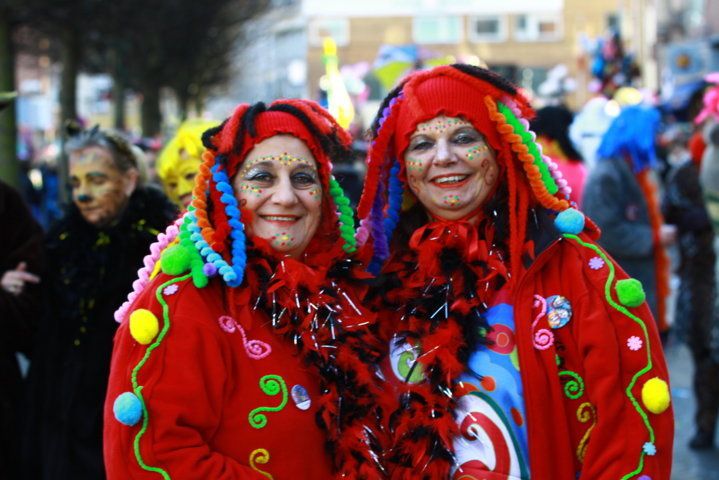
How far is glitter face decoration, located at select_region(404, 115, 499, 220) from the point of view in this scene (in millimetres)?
2740

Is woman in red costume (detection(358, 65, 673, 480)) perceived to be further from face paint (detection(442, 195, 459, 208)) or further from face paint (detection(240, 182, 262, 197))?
face paint (detection(240, 182, 262, 197))

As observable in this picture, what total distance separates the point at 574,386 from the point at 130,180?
2330mm

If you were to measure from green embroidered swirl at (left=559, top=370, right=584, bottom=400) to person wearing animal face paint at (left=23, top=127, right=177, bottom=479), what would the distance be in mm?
1994

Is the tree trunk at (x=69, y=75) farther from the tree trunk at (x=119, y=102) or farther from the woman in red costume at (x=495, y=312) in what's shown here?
the woman in red costume at (x=495, y=312)

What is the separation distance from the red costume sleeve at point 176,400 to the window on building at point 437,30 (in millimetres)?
41114

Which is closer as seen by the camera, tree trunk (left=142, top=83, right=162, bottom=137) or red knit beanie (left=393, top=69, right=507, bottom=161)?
red knit beanie (left=393, top=69, right=507, bottom=161)

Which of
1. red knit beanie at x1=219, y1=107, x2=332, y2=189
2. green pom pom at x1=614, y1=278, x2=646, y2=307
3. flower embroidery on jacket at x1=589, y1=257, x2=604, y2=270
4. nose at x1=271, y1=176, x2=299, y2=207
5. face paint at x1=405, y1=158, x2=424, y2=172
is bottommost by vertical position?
green pom pom at x1=614, y1=278, x2=646, y2=307

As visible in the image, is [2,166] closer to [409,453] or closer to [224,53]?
[409,453]

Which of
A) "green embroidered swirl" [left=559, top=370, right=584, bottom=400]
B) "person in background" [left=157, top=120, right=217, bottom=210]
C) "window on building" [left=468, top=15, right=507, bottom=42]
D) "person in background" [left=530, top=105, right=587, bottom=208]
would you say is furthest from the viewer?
"window on building" [left=468, top=15, right=507, bottom=42]

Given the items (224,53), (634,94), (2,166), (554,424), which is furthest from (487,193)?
(224,53)

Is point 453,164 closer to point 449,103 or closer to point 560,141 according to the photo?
point 449,103

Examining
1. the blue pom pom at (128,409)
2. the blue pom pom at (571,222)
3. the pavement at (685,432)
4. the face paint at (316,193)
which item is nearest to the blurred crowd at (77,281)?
the face paint at (316,193)

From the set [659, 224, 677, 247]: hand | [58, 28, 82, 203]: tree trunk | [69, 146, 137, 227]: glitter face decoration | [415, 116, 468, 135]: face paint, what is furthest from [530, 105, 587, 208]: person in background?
[58, 28, 82, 203]: tree trunk

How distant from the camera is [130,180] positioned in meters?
4.21
